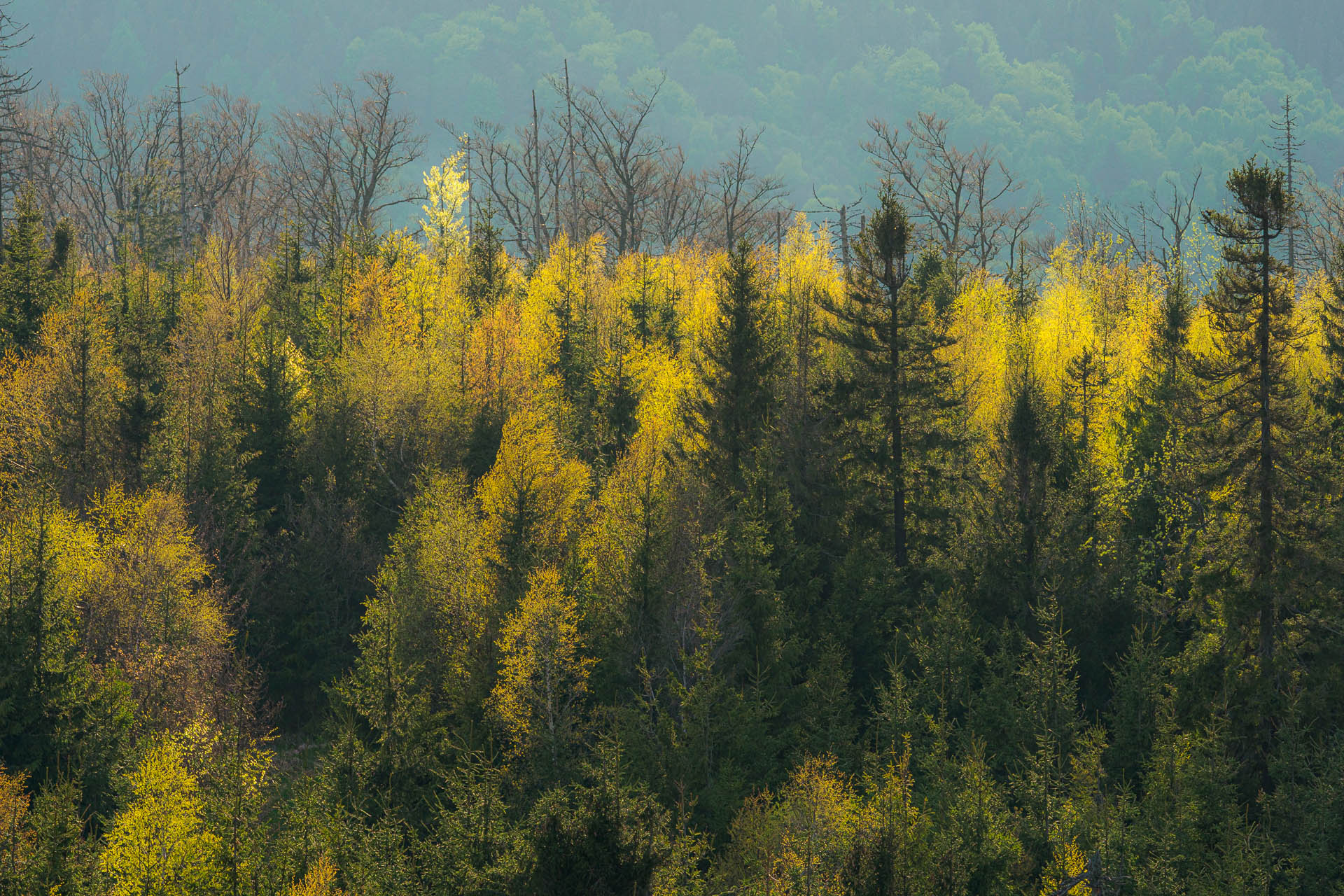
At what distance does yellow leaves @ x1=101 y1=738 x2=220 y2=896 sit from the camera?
25922mm

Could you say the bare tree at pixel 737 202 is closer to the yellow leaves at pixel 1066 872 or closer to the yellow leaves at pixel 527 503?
the yellow leaves at pixel 527 503

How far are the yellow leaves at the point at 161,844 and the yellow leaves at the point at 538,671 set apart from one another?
28.5ft

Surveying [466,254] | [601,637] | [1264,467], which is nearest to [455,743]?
[601,637]

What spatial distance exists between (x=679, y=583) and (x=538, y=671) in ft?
16.1

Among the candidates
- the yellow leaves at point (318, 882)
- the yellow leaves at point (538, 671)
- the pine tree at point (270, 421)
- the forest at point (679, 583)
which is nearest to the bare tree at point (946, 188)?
the forest at point (679, 583)

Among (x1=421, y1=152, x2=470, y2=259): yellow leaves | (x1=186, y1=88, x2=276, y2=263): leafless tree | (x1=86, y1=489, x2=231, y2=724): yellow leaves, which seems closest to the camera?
(x1=86, y1=489, x2=231, y2=724): yellow leaves

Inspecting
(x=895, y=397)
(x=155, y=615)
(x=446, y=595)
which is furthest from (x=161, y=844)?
(x=895, y=397)

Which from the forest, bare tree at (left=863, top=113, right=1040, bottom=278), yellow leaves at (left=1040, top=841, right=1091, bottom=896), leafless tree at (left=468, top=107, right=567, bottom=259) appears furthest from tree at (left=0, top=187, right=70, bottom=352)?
bare tree at (left=863, top=113, right=1040, bottom=278)

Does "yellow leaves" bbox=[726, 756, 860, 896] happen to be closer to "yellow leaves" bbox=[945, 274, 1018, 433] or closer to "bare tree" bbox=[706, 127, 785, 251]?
"yellow leaves" bbox=[945, 274, 1018, 433]

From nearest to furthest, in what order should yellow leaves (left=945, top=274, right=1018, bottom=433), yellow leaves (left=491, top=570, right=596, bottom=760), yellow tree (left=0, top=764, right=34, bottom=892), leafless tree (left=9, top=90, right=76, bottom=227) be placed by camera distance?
yellow tree (left=0, top=764, right=34, bottom=892) < yellow leaves (left=491, top=570, right=596, bottom=760) < yellow leaves (left=945, top=274, right=1018, bottom=433) < leafless tree (left=9, top=90, right=76, bottom=227)

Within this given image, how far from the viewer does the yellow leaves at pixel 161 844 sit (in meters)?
25.9

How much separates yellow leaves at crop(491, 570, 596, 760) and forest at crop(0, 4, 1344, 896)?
0.46ft

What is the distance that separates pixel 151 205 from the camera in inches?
2601

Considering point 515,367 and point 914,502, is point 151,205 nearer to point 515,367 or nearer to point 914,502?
point 515,367
